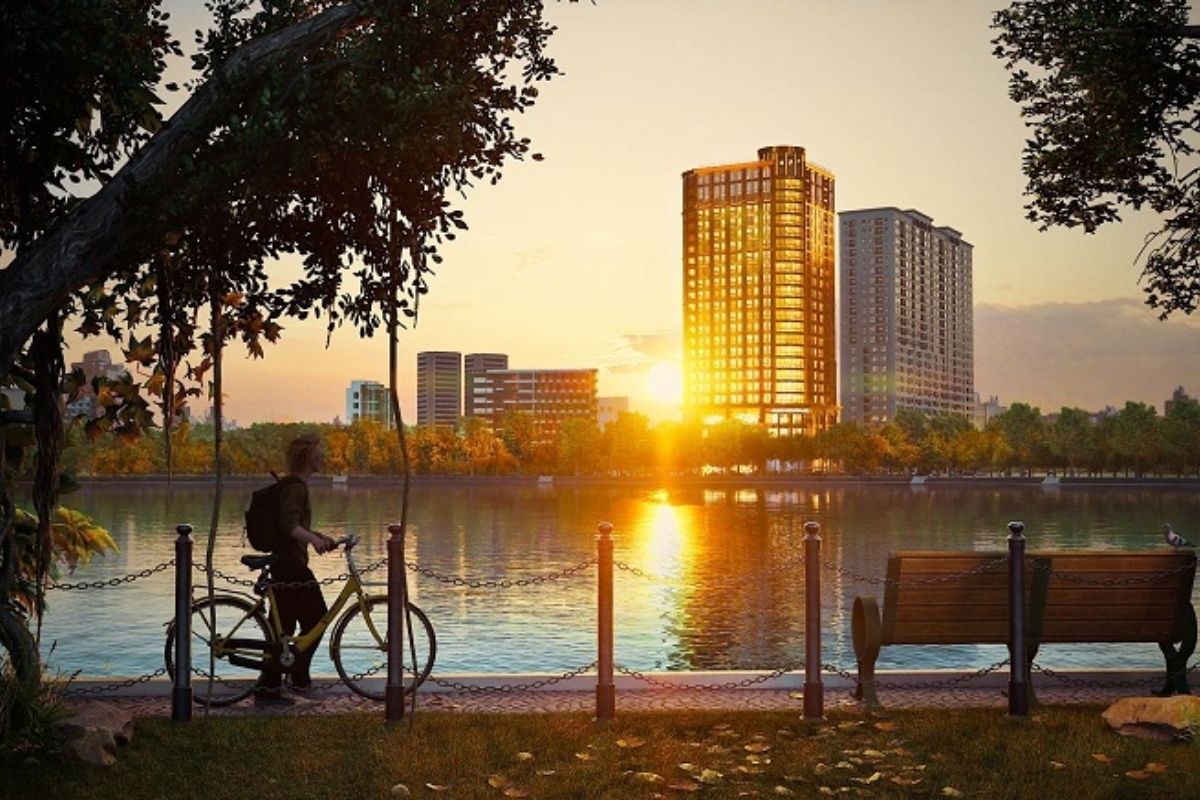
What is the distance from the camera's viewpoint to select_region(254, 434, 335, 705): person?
37.1 feet

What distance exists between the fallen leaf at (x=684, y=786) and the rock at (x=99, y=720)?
420cm

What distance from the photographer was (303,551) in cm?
1155

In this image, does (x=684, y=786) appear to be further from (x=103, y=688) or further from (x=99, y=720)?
(x=103, y=688)

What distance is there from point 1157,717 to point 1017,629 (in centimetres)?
138

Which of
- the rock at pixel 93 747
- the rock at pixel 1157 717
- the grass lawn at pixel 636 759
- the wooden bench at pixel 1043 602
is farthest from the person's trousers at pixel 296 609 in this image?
the rock at pixel 1157 717

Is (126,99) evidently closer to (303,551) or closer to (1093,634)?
(303,551)

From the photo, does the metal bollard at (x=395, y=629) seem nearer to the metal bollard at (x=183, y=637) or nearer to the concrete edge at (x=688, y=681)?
the concrete edge at (x=688, y=681)

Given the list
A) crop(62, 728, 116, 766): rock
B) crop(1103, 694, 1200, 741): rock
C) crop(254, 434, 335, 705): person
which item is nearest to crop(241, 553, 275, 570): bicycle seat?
crop(254, 434, 335, 705): person

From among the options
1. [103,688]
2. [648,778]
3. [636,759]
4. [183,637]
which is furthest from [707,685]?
[103,688]

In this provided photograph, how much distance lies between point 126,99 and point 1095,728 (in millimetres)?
9302

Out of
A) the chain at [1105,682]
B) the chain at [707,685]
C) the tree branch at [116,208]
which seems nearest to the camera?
the tree branch at [116,208]

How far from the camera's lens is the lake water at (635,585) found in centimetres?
2130

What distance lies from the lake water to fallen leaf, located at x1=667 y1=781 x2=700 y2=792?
585 cm

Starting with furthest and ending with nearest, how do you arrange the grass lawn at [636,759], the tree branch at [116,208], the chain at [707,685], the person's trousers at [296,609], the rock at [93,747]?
the chain at [707,685] < the person's trousers at [296,609] < the tree branch at [116,208] < the rock at [93,747] < the grass lawn at [636,759]
